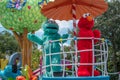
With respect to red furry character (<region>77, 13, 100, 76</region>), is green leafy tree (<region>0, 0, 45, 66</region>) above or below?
above

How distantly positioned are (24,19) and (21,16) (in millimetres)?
124

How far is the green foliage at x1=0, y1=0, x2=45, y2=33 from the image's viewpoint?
9.34 meters

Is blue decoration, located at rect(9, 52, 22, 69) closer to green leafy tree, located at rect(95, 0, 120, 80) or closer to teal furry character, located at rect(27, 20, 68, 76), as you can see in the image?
teal furry character, located at rect(27, 20, 68, 76)

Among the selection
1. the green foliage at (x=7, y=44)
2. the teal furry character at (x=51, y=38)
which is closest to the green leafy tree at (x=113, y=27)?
the teal furry character at (x=51, y=38)

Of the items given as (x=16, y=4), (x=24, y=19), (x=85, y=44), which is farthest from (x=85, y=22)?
(x=16, y=4)

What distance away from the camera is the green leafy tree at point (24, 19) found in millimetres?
9344

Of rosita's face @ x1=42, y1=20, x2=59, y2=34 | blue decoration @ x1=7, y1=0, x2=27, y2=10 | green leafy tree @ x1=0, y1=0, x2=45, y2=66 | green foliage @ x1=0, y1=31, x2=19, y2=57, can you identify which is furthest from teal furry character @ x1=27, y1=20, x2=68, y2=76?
green foliage @ x1=0, y1=31, x2=19, y2=57

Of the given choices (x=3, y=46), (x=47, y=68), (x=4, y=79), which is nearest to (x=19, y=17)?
(x=4, y=79)

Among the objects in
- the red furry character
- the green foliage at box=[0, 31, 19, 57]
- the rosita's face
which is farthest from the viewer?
the green foliage at box=[0, 31, 19, 57]

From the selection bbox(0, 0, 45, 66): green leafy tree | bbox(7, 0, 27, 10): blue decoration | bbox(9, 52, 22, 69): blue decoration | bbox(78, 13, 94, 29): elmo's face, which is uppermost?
bbox(7, 0, 27, 10): blue decoration

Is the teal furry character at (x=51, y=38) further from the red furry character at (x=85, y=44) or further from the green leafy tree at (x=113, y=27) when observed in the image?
the green leafy tree at (x=113, y=27)

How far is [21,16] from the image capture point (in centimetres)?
934

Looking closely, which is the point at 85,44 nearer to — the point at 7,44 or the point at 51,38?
the point at 51,38

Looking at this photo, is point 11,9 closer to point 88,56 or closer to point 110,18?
point 88,56
